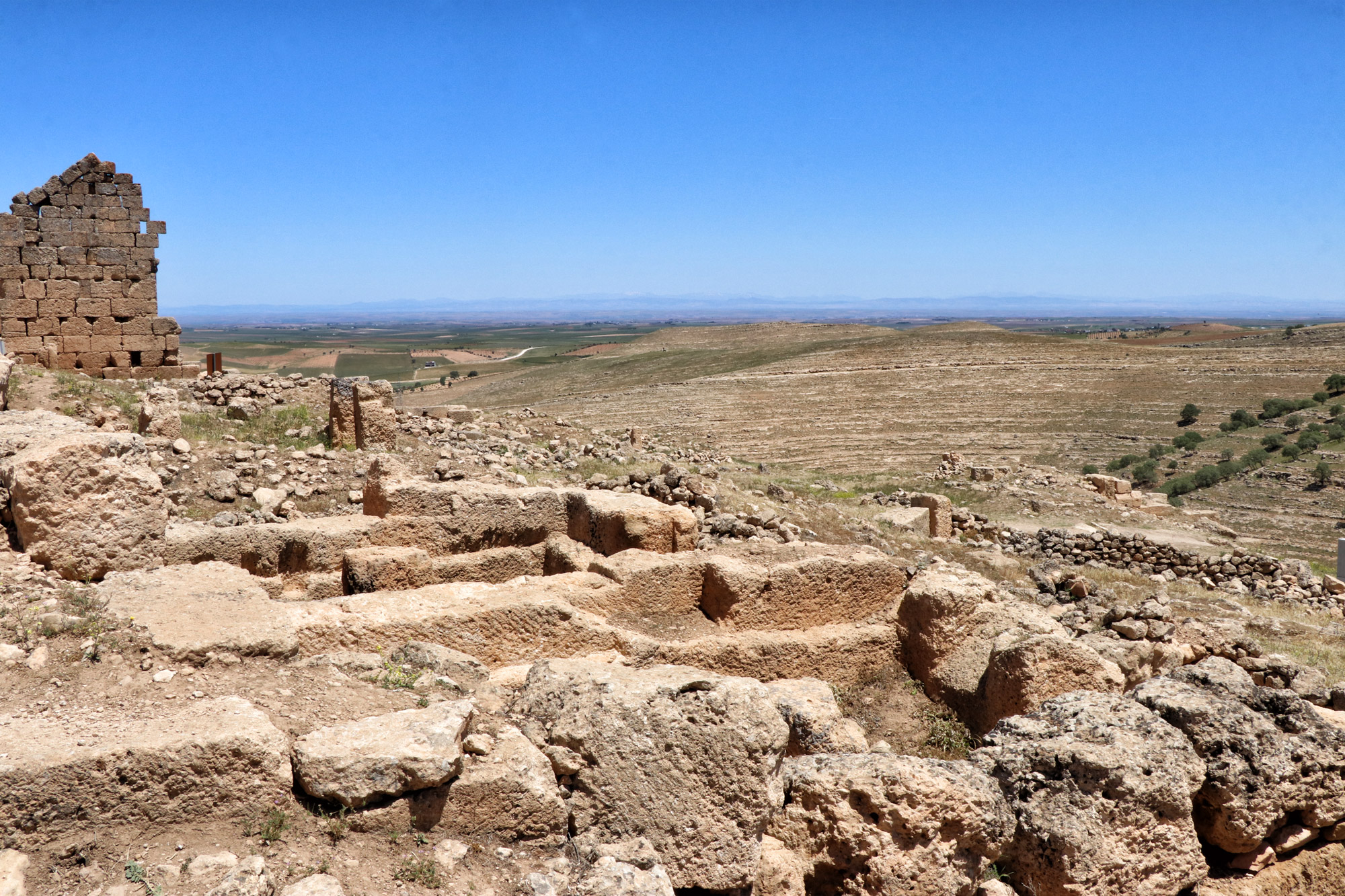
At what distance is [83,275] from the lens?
15688 millimetres

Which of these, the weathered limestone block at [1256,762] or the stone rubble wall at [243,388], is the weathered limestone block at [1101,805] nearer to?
the weathered limestone block at [1256,762]

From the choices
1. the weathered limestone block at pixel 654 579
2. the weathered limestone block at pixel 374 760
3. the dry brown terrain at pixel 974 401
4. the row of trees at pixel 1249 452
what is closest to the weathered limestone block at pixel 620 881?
the weathered limestone block at pixel 374 760

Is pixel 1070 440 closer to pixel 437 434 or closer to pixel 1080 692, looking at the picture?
pixel 437 434

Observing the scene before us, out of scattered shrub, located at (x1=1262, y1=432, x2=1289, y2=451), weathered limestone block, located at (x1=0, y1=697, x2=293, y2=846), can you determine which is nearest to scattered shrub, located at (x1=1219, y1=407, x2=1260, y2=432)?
scattered shrub, located at (x1=1262, y1=432, x2=1289, y2=451)

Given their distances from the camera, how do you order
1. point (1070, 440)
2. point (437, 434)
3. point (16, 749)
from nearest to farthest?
point (16, 749)
point (437, 434)
point (1070, 440)

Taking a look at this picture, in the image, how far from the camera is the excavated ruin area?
354 cm

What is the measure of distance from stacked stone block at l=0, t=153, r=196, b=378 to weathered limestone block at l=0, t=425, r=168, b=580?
11.7 m

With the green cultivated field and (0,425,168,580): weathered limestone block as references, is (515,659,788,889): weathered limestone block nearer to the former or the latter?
(0,425,168,580): weathered limestone block

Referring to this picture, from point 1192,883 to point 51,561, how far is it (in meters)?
6.65

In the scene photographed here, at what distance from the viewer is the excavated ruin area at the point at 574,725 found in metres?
3.54

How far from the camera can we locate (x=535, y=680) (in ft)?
15.0

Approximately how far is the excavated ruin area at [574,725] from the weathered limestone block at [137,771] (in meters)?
0.01

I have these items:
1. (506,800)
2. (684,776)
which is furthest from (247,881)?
(684,776)

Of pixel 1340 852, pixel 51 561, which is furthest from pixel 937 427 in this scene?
pixel 51 561
